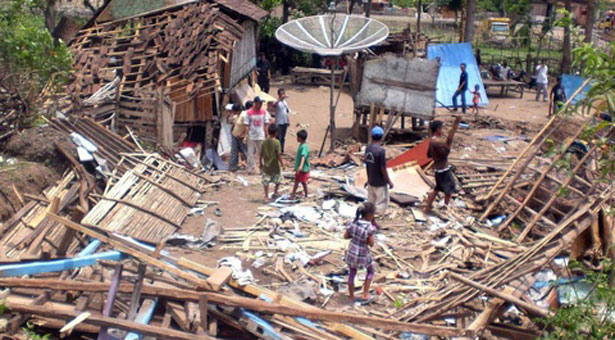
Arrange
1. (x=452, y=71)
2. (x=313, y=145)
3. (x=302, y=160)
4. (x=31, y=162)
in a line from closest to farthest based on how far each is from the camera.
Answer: (x=31, y=162) < (x=302, y=160) < (x=313, y=145) < (x=452, y=71)

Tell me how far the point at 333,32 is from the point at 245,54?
5319mm

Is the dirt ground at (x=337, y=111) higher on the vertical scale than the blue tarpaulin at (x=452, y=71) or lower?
lower

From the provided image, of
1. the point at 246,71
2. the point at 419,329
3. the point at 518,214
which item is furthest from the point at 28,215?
the point at 246,71

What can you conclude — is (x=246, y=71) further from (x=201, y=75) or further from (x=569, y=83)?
(x=569, y=83)

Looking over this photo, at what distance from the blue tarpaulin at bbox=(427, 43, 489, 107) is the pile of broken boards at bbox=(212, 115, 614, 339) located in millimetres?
8626

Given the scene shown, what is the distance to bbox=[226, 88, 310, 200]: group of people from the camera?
1024cm

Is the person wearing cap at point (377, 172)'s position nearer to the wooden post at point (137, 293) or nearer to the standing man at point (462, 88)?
the wooden post at point (137, 293)

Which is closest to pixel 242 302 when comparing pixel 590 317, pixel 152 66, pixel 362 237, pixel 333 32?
pixel 362 237

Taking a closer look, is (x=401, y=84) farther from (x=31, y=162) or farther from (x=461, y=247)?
(x=31, y=162)

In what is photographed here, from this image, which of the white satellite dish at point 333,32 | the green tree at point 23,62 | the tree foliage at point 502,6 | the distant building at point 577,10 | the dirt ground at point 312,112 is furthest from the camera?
the distant building at point 577,10

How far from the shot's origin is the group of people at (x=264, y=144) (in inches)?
403

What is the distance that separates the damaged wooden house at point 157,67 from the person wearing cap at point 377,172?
5090mm

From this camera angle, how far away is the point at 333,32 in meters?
14.1

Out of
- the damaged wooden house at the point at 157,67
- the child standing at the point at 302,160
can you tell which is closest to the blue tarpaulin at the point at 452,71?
the damaged wooden house at the point at 157,67
